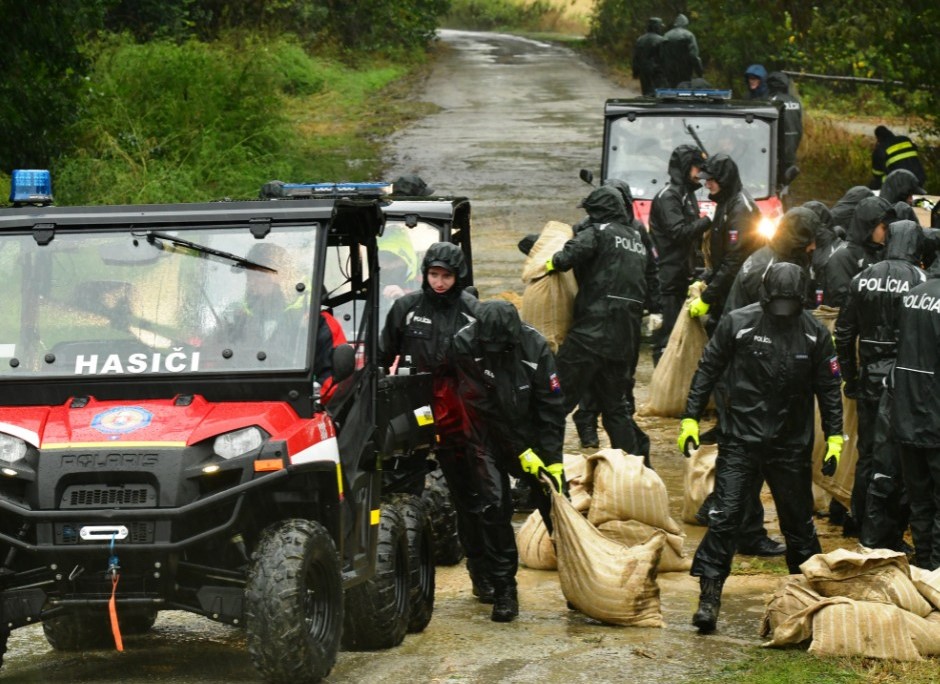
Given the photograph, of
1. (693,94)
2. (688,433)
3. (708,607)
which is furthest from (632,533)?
(693,94)

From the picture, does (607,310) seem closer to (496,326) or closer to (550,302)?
(550,302)

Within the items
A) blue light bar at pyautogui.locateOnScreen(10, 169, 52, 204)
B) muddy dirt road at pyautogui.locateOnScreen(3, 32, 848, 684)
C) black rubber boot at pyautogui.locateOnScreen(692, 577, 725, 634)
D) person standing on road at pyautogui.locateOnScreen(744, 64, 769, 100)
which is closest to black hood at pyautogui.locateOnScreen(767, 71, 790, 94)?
person standing on road at pyautogui.locateOnScreen(744, 64, 769, 100)

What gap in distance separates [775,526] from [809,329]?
2464mm

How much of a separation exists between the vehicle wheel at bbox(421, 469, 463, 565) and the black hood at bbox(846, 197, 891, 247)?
298 centimetres

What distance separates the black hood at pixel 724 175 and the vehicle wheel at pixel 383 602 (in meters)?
5.29

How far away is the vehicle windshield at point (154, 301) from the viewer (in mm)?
6660

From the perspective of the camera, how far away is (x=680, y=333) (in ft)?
39.8

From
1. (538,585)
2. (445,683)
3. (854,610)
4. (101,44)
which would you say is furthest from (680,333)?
(101,44)

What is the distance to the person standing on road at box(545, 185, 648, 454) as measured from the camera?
1068cm

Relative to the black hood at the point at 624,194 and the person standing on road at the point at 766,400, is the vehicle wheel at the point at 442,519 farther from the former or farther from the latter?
the black hood at the point at 624,194

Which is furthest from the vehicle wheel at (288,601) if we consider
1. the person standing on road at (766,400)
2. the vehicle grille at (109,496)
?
the person standing on road at (766,400)

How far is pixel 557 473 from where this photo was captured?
8117 millimetres

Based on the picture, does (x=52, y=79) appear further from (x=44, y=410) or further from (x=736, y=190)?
(x=44, y=410)

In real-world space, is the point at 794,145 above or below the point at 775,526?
above
